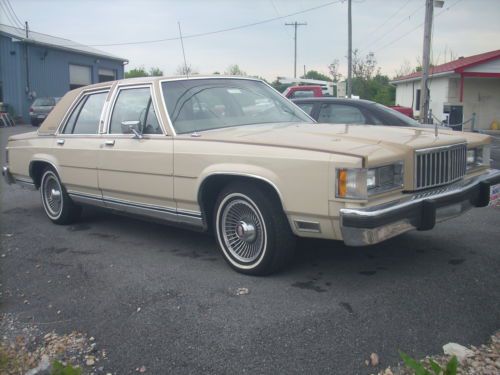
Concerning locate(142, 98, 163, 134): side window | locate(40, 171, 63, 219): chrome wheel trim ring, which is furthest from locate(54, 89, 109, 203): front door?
locate(142, 98, 163, 134): side window

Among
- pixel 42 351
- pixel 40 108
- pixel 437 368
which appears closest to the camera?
pixel 437 368

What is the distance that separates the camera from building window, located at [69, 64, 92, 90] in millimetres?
33281

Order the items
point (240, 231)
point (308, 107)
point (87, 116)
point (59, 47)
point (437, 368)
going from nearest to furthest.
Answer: point (437, 368) < point (240, 231) < point (87, 116) < point (308, 107) < point (59, 47)

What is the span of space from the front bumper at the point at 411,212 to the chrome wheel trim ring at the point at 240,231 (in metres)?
0.77

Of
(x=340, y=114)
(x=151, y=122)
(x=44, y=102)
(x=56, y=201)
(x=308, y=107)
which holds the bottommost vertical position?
(x=56, y=201)

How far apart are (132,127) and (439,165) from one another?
2.68m

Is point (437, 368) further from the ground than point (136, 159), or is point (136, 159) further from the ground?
point (136, 159)

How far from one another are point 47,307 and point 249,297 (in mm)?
1429

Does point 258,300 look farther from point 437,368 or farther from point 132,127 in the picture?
point 132,127

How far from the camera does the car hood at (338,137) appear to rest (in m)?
3.73

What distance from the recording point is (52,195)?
6.38 meters

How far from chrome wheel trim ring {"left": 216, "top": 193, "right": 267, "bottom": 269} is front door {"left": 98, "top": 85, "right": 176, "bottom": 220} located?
0.59 meters

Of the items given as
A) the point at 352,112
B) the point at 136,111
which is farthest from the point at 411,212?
the point at 352,112

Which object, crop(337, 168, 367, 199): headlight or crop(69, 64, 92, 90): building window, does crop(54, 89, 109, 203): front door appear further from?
crop(69, 64, 92, 90): building window
